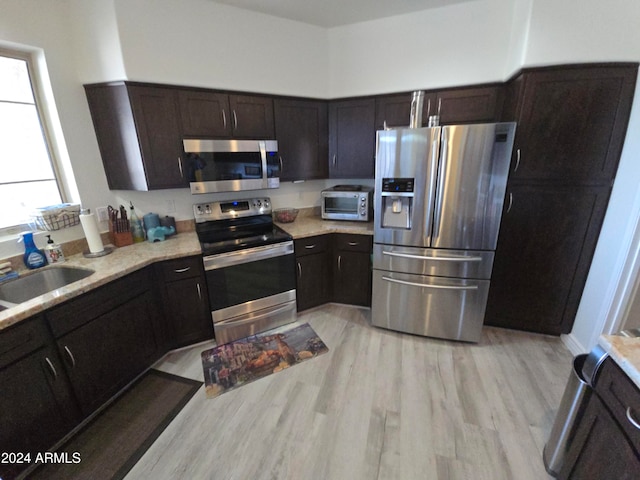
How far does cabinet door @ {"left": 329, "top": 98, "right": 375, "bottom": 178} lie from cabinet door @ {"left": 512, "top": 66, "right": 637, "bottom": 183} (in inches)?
48.2

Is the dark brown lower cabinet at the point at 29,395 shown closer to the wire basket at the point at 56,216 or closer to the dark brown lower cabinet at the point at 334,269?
the wire basket at the point at 56,216

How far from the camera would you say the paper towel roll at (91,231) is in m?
1.92

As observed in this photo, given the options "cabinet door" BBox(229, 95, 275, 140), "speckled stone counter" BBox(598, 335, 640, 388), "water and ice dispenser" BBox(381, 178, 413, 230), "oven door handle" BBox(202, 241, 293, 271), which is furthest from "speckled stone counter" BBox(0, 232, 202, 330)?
"speckled stone counter" BBox(598, 335, 640, 388)

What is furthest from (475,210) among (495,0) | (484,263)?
(495,0)

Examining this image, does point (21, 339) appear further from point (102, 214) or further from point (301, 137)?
point (301, 137)

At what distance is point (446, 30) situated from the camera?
7.66ft

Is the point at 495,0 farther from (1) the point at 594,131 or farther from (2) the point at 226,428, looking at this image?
(2) the point at 226,428

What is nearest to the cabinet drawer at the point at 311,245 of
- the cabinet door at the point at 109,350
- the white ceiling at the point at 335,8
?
the cabinet door at the point at 109,350

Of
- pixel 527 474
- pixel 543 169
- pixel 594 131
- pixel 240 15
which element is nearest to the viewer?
pixel 527 474

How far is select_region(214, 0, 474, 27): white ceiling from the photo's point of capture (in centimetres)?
219

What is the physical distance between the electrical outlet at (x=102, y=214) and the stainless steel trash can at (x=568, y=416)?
3.22 m

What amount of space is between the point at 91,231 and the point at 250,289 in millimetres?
1240

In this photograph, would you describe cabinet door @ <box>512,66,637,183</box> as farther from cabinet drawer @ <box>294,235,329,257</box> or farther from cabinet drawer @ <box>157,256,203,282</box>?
cabinet drawer @ <box>157,256,203,282</box>

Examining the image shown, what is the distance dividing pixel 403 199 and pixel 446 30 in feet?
5.14
